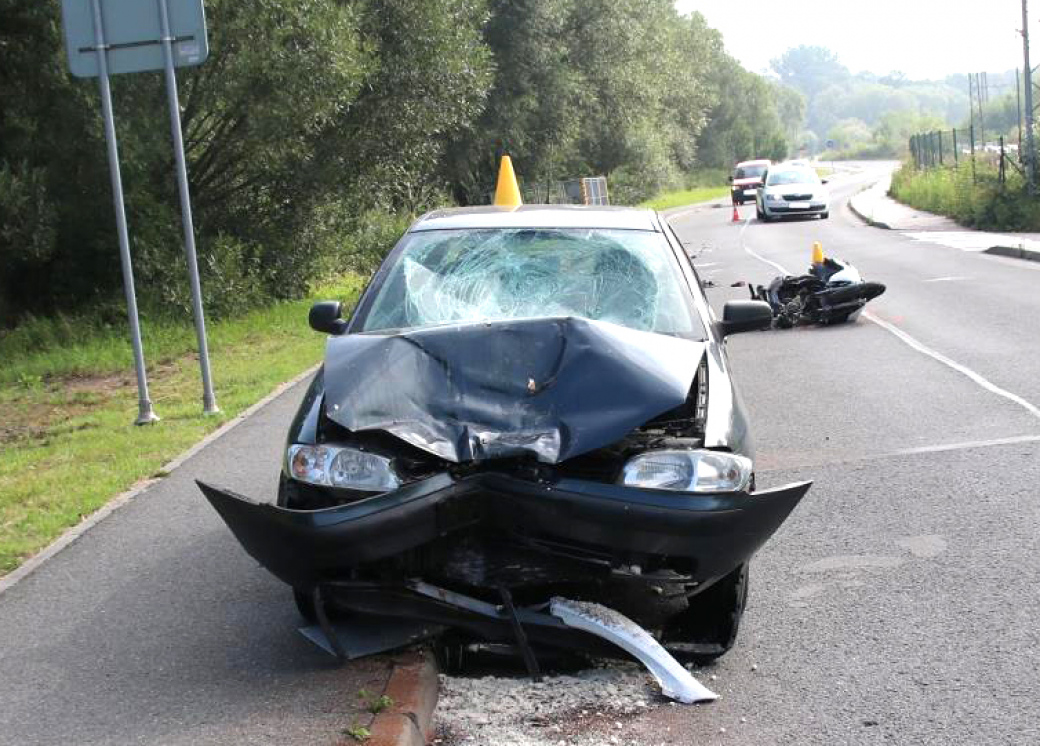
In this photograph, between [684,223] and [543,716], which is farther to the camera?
[684,223]

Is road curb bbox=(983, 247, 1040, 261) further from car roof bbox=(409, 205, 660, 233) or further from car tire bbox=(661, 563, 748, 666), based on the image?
→ car tire bbox=(661, 563, 748, 666)

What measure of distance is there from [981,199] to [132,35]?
28.5 meters

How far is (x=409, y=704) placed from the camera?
4.30 metres

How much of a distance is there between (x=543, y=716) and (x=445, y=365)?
4.60 ft

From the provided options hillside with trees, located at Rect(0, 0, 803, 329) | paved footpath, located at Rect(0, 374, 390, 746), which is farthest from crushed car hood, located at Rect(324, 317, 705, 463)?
hillside with trees, located at Rect(0, 0, 803, 329)

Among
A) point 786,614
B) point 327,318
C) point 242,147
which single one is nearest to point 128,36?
point 327,318

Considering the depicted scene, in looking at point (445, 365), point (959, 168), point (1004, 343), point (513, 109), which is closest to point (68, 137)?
point (1004, 343)

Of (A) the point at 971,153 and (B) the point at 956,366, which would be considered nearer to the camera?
(B) the point at 956,366

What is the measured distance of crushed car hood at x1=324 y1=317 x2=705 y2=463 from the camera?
15.1ft

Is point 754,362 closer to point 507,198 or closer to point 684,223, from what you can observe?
point 507,198

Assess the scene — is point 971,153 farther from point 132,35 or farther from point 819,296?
point 132,35

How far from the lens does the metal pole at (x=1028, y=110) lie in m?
31.5

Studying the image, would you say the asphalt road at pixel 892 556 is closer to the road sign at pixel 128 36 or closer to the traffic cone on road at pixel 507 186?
the traffic cone on road at pixel 507 186

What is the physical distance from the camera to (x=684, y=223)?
49.7 m
